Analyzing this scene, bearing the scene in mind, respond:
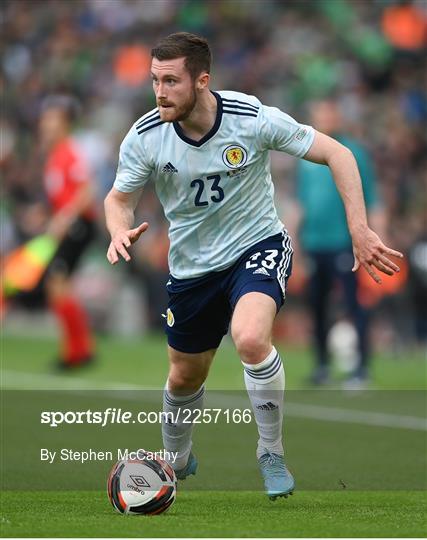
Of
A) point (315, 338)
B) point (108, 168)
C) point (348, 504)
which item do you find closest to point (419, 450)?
point (348, 504)

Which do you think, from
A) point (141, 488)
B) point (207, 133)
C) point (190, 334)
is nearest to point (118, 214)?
point (207, 133)

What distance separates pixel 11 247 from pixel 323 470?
12929mm

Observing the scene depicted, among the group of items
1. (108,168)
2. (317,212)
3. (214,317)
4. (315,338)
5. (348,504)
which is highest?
(214,317)

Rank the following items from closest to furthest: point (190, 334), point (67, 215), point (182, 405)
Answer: point (190, 334) < point (182, 405) < point (67, 215)

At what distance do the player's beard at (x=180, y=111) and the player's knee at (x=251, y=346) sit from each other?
109 cm

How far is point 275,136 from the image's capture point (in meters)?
6.86

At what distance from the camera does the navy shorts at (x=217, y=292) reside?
22.4 ft

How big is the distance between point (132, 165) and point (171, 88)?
1.56ft

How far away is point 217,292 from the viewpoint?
7.02 metres

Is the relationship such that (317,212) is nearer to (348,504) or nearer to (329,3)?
(348,504)

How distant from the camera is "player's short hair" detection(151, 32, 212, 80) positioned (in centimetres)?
666

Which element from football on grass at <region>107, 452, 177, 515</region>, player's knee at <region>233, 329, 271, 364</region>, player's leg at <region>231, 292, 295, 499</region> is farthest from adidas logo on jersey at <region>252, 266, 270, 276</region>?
football on grass at <region>107, 452, 177, 515</region>

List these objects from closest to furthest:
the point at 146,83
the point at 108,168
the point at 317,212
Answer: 1. the point at 317,212
2. the point at 108,168
3. the point at 146,83

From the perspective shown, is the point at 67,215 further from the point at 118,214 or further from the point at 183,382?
the point at 118,214
